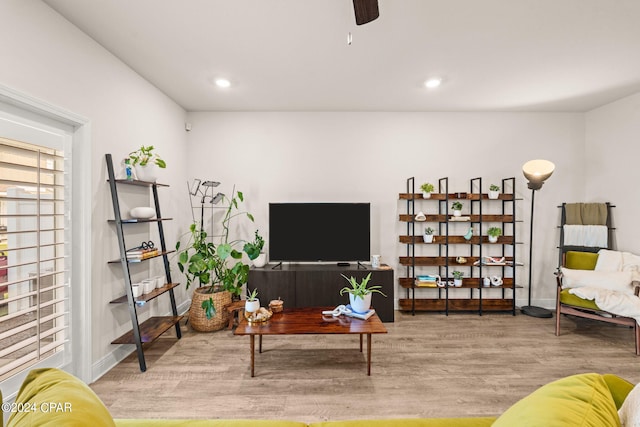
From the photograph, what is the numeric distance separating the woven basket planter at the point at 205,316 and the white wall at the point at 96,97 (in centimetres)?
44

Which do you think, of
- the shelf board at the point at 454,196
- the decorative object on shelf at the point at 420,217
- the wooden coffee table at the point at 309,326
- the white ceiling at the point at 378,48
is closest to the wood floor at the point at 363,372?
the wooden coffee table at the point at 309,326

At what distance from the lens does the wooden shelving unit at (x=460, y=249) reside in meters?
3.94

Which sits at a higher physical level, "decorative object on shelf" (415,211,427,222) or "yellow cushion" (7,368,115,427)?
"decorative object on shelf" (415,211,427,222)

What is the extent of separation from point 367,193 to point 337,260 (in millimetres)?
1028

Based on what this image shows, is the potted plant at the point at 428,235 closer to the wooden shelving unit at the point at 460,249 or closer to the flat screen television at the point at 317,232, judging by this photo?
the wooden shelving unit at the point at 460,249

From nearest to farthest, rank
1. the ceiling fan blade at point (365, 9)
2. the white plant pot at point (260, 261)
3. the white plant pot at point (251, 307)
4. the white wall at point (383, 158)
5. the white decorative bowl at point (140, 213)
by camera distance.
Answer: the ceiling fan blade at point (365, 9) < the white plant pot at point (251, 307) < the white decorative bowl at point (140, 213) < the white plant pot at point (260, 261) < the white wall at point (383, 158)

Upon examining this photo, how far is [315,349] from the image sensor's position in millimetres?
2906

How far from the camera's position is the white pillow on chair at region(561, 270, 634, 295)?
9.96 ft

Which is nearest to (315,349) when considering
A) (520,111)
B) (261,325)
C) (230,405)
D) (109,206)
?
(261,325)

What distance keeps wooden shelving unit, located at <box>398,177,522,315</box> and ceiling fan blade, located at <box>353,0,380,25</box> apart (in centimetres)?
262

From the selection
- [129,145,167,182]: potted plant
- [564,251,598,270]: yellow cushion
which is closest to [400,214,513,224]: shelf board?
[564,251,598,270]: yellow cushion

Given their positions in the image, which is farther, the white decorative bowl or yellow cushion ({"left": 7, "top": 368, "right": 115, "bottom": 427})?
the white decorative bowl

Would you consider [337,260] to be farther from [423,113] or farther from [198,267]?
[423,113]

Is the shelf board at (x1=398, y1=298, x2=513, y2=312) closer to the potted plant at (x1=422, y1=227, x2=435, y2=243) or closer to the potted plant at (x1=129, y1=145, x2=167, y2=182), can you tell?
the potted plant at (x1=422, y1=227, x2=435, y2=243)
